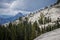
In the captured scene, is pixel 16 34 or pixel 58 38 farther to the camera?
pixel 16 34

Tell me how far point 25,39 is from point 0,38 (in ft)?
68.9

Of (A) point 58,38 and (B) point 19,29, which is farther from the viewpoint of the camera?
(B) point 19,29

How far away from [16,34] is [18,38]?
4.08 meters

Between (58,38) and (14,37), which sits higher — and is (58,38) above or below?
above

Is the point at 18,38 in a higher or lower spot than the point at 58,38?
lower

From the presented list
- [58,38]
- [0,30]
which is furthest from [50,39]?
[0,30]

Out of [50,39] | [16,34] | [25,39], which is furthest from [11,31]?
[50,39]

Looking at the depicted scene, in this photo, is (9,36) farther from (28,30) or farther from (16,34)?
(28,30)

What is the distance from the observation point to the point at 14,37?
155750mm

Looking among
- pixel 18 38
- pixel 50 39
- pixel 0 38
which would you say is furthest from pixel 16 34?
pixel 50 39

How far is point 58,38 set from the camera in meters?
27.7

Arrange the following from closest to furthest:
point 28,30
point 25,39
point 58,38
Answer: point 58,38 < point 25,39 < point 28,30

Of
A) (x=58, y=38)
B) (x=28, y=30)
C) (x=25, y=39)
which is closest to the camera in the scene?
(x=58, y=38)

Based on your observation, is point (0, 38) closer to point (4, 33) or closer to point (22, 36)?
point (4, 33)
